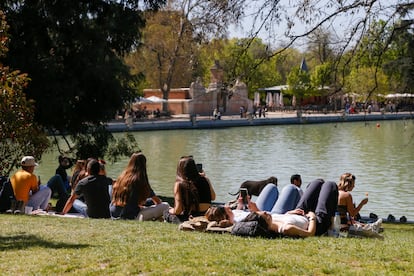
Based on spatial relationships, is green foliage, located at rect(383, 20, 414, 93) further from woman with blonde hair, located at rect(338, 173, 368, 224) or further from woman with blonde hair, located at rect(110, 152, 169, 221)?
woman with blonde hair, located at rect(110, 152, 169, 221)

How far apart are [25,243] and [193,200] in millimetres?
2389

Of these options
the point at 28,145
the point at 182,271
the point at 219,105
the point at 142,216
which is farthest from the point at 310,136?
the point at 182,271

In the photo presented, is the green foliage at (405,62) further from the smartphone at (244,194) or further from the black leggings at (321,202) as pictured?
the black leggings at (321,202)

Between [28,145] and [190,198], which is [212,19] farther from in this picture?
[28,145]

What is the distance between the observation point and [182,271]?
18.8 feet

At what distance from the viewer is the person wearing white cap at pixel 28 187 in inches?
421

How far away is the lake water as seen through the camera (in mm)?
20484

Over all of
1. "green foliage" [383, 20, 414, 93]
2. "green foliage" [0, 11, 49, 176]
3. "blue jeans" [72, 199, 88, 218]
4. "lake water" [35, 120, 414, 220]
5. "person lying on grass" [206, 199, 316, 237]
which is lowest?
"lake water" [35, 120, 414, 220]

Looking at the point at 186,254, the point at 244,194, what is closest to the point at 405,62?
the point at 244,194

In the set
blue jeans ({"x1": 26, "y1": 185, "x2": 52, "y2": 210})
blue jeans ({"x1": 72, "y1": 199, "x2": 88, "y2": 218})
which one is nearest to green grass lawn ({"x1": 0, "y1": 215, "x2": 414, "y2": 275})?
blue jeans ({"x1": 72, "y1": 199, "x2": 88, "y2": 218})

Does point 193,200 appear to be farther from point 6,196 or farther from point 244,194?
point 6,196

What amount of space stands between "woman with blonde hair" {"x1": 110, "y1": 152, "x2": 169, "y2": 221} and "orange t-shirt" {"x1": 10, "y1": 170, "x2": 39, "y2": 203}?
1.44m

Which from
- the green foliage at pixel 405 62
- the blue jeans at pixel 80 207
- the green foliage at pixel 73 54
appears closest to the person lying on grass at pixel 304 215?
the blue jeans at pixel 80 207

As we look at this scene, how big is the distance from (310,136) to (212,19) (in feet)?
112
